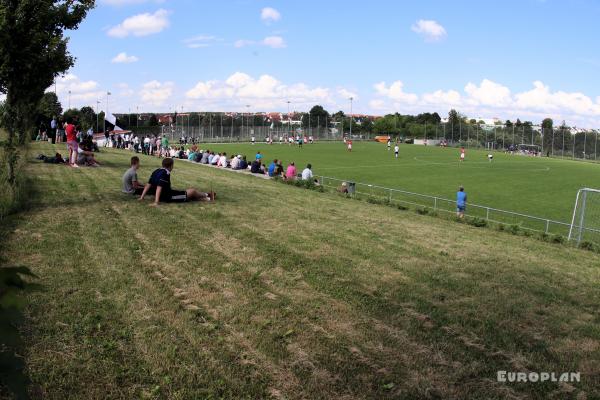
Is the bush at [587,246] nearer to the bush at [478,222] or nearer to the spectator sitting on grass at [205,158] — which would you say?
the bush at [478,222]

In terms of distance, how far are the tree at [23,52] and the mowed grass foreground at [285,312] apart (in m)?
3.31

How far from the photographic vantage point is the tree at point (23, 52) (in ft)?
39.0

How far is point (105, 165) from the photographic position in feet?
69.0

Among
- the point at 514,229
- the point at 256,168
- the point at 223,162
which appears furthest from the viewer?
the point at 223,162

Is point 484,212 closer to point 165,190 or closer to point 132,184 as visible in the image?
point 165,190

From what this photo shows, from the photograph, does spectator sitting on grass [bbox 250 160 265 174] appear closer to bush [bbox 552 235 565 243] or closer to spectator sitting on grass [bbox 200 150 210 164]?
spectator sitting on grass [bbox 200 150 210 164]

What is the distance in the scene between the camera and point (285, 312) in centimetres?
611

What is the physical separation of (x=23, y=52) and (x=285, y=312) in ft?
33.5

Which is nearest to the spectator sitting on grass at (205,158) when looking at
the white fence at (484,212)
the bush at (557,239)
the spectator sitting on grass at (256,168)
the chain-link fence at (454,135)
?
the spectator sitting on grass at (256,168)

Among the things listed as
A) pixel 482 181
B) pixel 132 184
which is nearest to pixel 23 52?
pixel 132 184

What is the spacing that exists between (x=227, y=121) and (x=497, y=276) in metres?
89.4

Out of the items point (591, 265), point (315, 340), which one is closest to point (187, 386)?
point (315, 340)

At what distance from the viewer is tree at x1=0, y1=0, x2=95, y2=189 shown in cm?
1188

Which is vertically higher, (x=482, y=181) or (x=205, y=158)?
(x=205, y=158)
